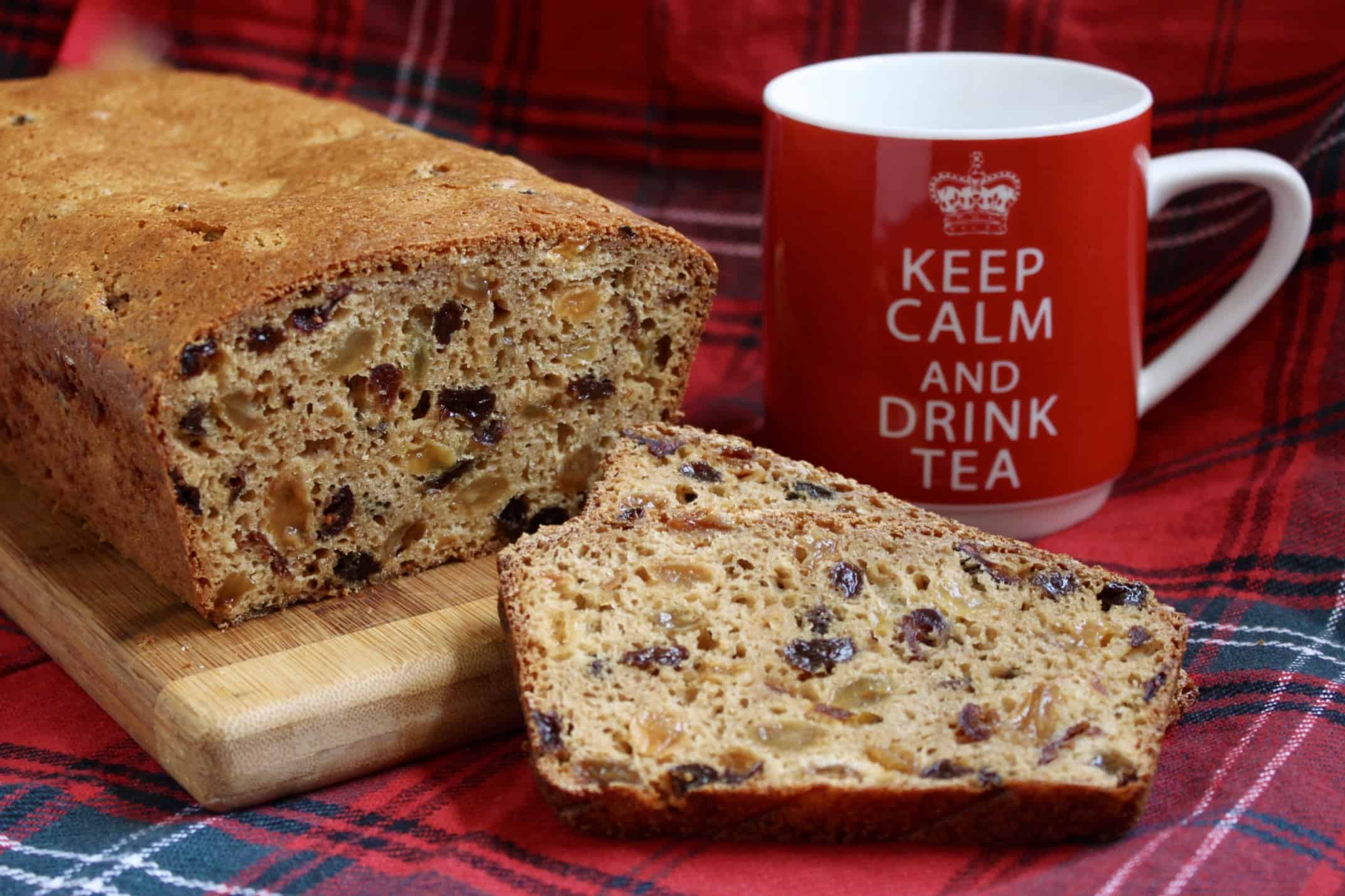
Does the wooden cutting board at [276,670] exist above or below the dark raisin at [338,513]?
below

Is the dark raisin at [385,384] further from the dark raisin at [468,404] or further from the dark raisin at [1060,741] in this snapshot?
the dark raisin at [1060,741]

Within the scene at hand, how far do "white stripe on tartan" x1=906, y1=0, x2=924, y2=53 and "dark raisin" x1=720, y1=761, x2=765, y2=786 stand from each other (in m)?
2.12

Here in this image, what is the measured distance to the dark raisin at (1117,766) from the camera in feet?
6.72

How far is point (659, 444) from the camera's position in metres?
2.66

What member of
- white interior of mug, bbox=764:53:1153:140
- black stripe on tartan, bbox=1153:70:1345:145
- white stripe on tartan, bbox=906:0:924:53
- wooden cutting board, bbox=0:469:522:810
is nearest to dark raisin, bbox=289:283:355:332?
wooden cutting board, bbox=0:469:522:810

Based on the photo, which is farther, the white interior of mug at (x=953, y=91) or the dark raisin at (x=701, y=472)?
the white interior of mug at (x=953, y=91)

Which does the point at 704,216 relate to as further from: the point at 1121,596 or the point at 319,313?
the point at 1121,596

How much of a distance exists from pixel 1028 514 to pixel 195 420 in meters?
1.47

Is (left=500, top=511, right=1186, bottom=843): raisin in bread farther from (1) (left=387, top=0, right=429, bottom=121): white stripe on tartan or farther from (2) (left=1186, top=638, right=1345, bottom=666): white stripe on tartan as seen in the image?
(1) (left=387, top=0, right=429, bottom=121): white stripe on tartan

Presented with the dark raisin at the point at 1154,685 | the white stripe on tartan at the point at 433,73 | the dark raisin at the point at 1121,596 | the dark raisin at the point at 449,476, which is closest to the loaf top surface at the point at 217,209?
the dark raisin at the point at 449,476

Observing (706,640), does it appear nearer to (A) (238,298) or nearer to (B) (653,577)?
(B) (653,577)

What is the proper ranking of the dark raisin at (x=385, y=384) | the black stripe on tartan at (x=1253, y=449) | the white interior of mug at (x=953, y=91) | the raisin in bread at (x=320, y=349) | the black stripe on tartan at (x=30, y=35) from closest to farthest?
the raisin in bread at (x=320, y=349) < the dark raisin at (x=385, y=384) < the white interior of mug at (x=953, y=91) < the black stripe on tartan at (x=1253, y=449) < the black stripe on tartan at (x=30, y=35)

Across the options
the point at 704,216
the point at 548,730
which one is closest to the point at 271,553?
the point at 548,730

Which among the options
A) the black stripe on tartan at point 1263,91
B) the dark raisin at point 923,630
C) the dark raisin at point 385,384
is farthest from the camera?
the black stripe on tartan at point 1263,91
